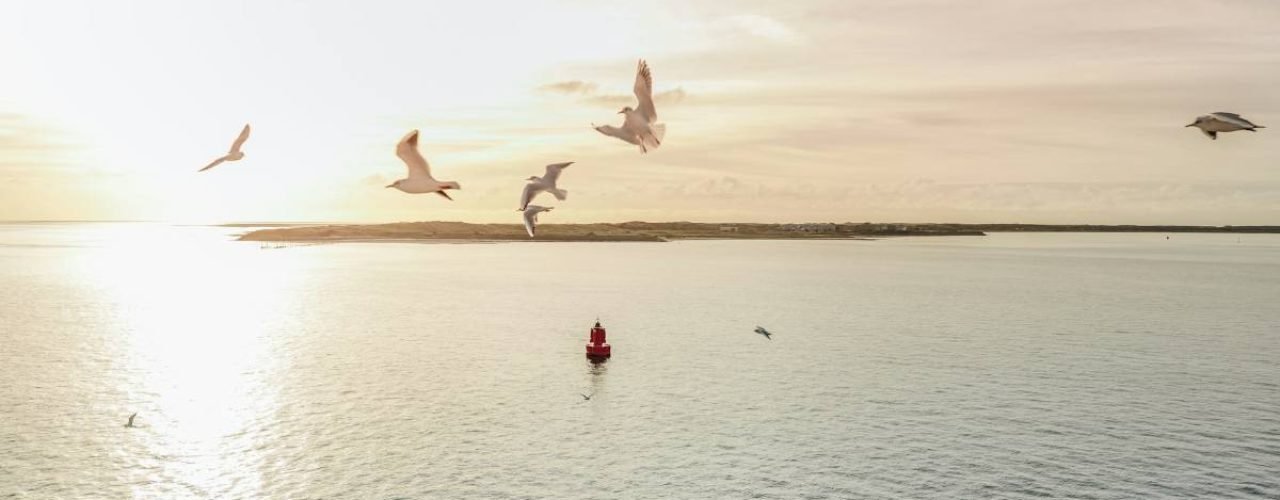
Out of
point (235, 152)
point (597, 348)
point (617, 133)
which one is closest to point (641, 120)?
point (617, 133)

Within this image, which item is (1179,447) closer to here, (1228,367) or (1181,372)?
(1181,372)

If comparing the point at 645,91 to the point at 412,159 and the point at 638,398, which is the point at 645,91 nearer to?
the point at 412,159

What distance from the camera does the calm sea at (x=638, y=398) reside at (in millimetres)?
36781

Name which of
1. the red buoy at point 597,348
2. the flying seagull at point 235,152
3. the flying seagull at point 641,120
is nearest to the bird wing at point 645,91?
the flying seagull at point 641,120

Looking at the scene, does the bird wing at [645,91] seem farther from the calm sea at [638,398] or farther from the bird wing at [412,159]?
the calm sea at [638,398]

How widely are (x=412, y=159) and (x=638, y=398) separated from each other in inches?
1408

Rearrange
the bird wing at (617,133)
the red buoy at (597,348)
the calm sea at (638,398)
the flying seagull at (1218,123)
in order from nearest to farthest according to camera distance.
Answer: the bird wing at (617,133) → the flying seagull at (1218,123) → the calm sea at (638,398) → the red buoy at (597,348)

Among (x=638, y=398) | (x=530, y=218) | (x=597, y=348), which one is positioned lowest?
(x=638, y=398)

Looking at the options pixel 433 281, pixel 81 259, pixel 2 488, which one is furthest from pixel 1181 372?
pixel 81 259

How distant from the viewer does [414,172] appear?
15734 millimetres

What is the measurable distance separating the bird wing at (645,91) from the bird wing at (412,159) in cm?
385

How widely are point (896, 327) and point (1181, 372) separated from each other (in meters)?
24.9

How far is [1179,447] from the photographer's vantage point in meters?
40.4

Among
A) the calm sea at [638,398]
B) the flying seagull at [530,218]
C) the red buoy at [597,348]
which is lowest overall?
the calm sea at [638,398]
